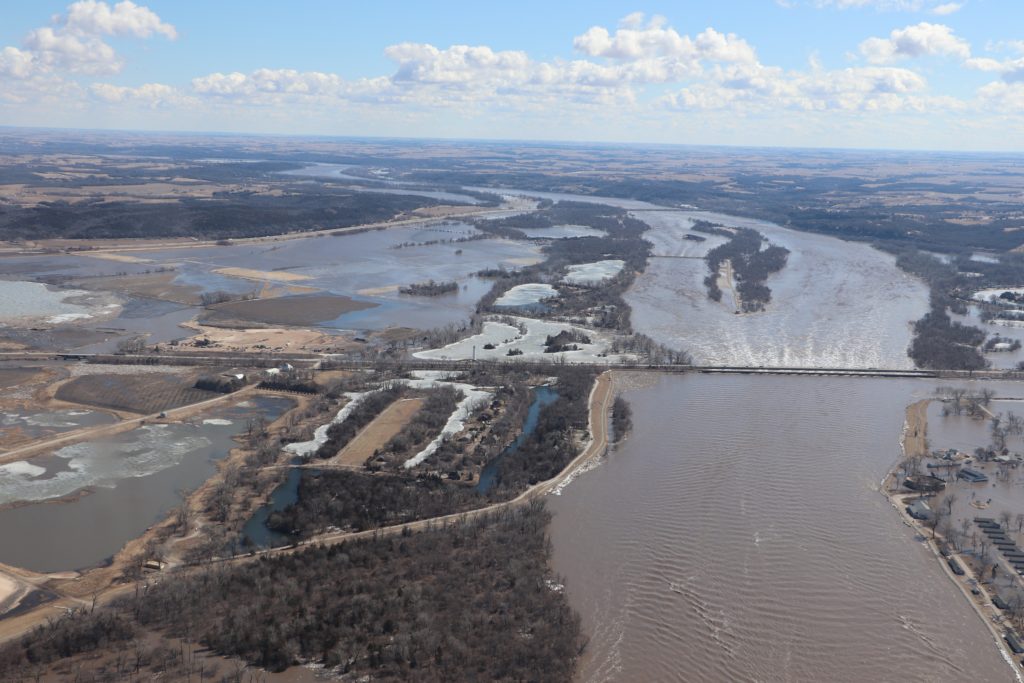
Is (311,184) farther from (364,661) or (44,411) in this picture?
(364,661)

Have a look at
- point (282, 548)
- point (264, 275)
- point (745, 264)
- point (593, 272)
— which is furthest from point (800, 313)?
point (282, 548)

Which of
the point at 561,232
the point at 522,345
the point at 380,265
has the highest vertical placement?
the point at 561,232

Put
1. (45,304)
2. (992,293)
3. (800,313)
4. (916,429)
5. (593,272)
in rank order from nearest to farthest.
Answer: (916,429)
(45,304)
(800,313)
(992,293)
(593,272)

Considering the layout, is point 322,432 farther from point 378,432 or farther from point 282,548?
point 282,548

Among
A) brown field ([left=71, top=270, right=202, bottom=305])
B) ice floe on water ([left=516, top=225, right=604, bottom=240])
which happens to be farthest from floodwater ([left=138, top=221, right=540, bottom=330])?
ice floe on water ([left=516, top=225, right=604, bottom=240])

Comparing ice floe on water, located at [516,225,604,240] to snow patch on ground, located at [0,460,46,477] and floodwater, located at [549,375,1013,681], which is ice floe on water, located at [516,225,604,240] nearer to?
floodwater, located at [549,375,1013,681]

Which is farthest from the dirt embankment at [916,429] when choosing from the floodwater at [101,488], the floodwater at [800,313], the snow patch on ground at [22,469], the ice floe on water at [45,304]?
the ice floe on water at [45,304]
